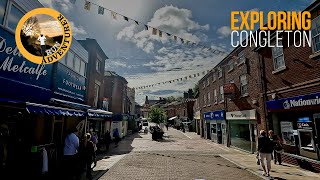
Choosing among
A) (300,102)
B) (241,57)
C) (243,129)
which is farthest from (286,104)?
Result: (241,57)

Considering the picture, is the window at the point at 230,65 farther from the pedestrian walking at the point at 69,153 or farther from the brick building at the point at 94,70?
the pedestrian walking at the point at 69,153

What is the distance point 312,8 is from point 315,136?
6008mm

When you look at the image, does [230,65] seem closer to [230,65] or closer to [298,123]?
[230,65]

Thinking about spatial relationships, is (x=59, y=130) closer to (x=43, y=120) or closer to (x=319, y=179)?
(x=43, y=120)

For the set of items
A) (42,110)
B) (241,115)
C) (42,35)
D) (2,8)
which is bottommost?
(42,110)

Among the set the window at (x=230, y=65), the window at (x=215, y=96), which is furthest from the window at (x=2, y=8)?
the window at (x=215, y=96)

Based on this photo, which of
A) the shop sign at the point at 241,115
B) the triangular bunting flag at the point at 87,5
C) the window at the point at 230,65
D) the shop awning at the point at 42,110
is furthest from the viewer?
the window at the point at 230,65

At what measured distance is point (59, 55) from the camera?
31.9 feet

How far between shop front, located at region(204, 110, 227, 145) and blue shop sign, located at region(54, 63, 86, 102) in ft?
43.7

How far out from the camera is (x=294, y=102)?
9984 millimetres

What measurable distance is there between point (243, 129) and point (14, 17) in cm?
1645

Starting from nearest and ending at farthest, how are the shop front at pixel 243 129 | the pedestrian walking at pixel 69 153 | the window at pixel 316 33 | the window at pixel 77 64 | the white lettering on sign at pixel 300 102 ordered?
1. the pedestrian walking at pixel 69 153
2. the white lettering on sign at pixel 300 102
3. the window at pixel 316 33
4. the window at pixel 77 64
5. the shop front at pixel 243 129

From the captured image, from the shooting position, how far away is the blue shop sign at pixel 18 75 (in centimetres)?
670

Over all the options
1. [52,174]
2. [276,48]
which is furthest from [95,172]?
[276,48]
